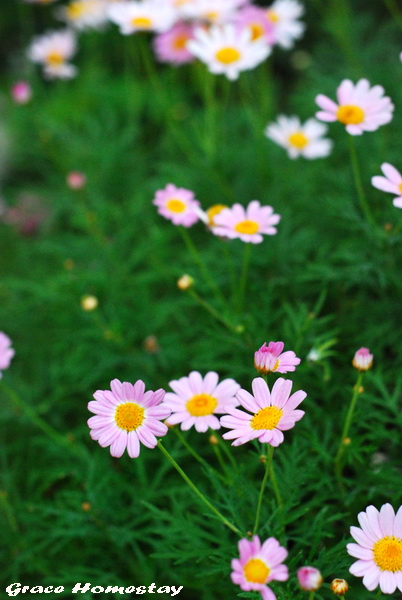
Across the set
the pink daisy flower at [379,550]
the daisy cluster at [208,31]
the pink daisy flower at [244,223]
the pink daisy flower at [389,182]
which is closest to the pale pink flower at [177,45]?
the daisy cluster at [208,31]

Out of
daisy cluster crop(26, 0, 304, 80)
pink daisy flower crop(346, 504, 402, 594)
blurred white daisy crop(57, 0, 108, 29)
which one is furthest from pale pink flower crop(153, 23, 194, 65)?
pink daisy flower crop(346, 504, 402, 594)

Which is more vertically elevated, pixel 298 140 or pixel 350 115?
pixel 298 140

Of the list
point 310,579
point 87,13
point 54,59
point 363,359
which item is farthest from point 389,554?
point 87,13

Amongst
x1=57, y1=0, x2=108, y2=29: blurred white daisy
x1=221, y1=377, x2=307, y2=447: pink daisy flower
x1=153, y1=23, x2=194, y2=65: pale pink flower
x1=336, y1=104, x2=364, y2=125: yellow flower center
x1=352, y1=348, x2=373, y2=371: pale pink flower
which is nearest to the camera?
x1=221, y1=377, x2=307, y2=447: pink daisy flower

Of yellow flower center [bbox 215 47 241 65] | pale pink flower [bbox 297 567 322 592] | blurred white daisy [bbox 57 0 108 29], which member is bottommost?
pale pink flower [bbox 297 567 322 592]

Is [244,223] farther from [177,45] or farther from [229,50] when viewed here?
[177,45]

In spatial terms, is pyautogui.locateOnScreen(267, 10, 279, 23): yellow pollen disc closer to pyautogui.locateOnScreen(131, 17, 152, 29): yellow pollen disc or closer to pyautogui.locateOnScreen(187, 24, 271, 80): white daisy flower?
pyautogui.locateOnScreen(187, 24, 271, 80): white daisy flower

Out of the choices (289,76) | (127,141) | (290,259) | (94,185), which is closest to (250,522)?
(290,259)
